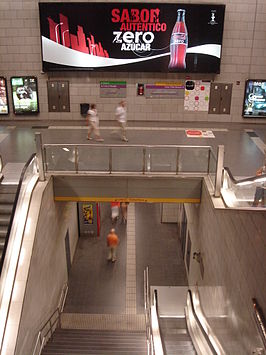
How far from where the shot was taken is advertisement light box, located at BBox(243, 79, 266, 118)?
15.1 m

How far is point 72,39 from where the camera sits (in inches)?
578

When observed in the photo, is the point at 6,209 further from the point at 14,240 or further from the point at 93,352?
the point at 93,352

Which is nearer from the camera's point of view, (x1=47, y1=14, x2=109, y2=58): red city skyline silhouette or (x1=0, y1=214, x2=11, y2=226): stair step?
(x1=0, y1=214, x2=11, y2=226): stair step

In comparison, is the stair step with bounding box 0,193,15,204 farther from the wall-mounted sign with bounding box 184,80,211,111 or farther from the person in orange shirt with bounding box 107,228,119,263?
the wall-mounted sign with bounding box 184,80,211,111

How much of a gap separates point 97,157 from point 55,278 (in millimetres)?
3435

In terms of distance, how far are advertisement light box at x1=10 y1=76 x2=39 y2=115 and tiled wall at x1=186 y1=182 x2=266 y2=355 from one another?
8.48 meters

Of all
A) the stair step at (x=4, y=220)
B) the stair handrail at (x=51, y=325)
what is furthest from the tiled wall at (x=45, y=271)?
the stair step at (x=4, y=220)

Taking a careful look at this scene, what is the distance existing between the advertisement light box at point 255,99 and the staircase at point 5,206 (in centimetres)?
984

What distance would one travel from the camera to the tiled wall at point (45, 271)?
24.4ft

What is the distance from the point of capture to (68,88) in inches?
604

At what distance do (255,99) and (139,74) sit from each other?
14.8ft

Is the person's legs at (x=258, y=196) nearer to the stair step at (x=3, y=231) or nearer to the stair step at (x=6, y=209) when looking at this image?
the stair step at (x=3, y=231)

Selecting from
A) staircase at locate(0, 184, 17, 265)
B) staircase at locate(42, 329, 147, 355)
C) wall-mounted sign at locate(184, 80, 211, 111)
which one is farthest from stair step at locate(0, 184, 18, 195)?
wall-mounted sign at locate(184, 80, 211, 111)

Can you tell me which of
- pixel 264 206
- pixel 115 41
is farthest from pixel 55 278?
pixel 115 41
